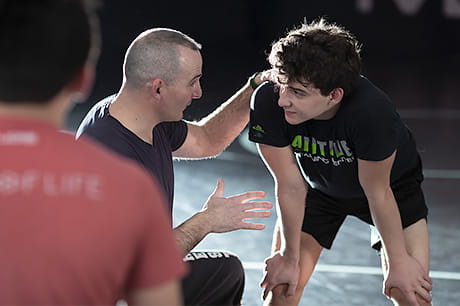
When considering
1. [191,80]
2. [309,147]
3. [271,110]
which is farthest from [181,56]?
[309,147]

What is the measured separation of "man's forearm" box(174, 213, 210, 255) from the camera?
3.08 meters

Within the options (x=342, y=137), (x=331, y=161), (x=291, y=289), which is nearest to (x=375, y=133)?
(x=342, y=137)

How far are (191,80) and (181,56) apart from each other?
11 centimetres

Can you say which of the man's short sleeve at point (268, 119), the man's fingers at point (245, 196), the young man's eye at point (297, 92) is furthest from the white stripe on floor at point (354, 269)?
the young man's eye at point (297, 92)

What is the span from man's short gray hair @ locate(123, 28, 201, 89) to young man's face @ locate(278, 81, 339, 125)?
48 cm

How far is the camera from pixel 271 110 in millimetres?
3469

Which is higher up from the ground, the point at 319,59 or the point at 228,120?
the point at 319,59

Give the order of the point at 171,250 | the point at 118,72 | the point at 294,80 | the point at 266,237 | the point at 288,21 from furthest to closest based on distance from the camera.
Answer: the point at 288,21, the point at 118,72, the point at 266,237, the point at 294,80, the point at 171,250

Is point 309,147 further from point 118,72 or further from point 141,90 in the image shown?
point 118,72

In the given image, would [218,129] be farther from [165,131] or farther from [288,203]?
[288,203]

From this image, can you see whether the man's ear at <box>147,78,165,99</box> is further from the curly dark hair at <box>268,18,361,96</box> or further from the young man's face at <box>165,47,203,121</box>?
the curly dark hair at <box>268,18,361,96</box>

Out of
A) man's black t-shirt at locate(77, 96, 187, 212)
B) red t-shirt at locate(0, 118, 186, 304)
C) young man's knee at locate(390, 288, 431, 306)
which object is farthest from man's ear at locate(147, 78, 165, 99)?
red t-shirt at locate(0, 118, 186, 304)

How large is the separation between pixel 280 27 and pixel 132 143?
11373 millimetres

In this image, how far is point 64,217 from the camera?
4.75 ft
